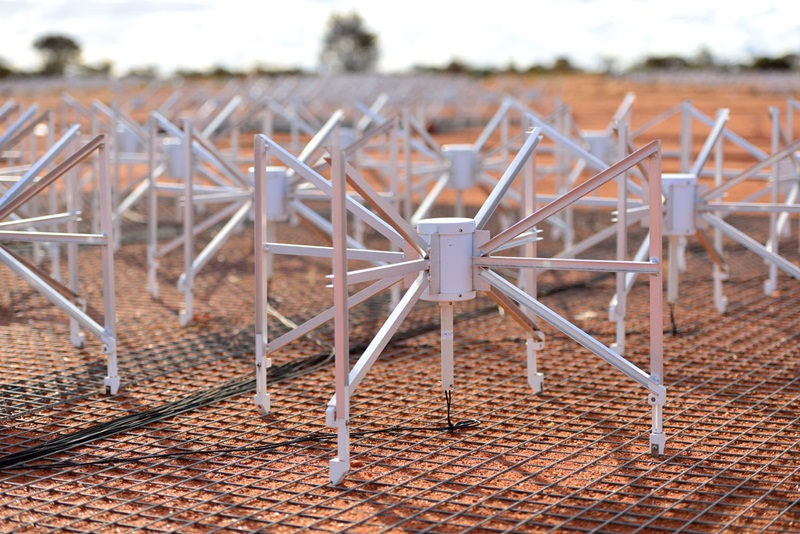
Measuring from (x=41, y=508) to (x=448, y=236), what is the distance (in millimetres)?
1977

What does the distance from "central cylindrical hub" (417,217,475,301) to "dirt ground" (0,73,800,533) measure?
28.5 inches

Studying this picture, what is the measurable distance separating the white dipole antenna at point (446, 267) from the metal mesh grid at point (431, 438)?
33 centimetres

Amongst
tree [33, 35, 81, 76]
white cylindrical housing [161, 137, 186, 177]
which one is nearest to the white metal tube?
white cylindrical housing [161, 137, 186, 177]

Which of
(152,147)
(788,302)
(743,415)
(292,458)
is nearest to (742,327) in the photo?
(788,302)

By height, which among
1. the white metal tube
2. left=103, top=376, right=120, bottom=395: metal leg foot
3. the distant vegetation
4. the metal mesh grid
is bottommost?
the metal mesh grid

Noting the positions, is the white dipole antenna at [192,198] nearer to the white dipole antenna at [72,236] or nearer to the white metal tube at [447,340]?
the white dipole antenna at [72,236]

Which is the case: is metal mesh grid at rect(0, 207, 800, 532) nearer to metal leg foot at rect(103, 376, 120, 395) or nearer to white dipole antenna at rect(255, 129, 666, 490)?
metal leg foot at rect(103, 376, 120, 395)

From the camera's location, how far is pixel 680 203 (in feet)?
22.5

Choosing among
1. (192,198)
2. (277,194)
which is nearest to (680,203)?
(277,194)

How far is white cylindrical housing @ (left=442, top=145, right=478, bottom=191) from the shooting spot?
380 inches

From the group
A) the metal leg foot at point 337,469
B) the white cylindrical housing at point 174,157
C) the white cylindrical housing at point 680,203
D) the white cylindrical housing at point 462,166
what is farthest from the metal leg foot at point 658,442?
the white cylindrical housing at point 174,157

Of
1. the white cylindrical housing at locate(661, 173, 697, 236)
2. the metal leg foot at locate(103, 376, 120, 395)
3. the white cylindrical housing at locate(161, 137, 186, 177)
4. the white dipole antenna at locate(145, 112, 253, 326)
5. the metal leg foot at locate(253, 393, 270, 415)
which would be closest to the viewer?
the metal leg foot at locate(253, 393, 270, 415)

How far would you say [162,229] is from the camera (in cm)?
1249

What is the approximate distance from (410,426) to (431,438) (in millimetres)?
219
